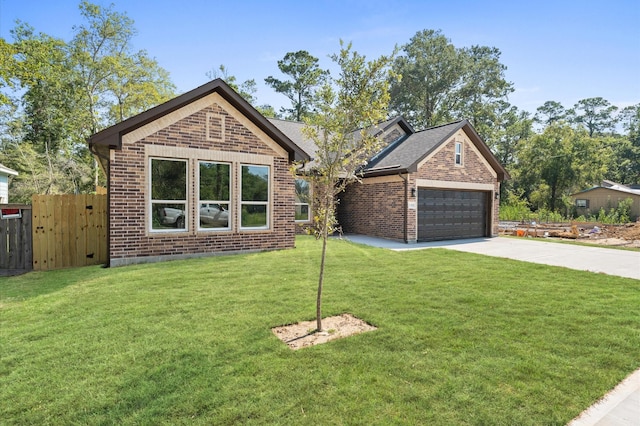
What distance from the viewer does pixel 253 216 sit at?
34.1 feet

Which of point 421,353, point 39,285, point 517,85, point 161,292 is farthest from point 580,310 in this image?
point 517,85

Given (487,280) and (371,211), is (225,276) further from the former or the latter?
(371,211)

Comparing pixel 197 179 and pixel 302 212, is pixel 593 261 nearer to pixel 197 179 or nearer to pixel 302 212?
pixel 302 212

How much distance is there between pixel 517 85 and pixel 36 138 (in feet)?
162

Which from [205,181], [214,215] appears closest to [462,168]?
[214,215]

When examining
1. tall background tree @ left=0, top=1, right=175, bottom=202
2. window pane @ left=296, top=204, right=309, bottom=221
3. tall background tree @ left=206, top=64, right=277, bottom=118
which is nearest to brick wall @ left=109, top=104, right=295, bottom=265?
window pane @ left=296, top=204, right=309, bottom=221

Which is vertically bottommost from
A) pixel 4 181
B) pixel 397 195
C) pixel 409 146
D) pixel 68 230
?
pixel 68 230

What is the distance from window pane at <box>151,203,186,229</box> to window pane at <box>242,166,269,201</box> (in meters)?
1.83

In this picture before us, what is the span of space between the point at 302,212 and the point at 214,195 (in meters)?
5.95

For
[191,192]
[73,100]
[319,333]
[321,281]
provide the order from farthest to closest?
[73,100]
[191,192]
[321,281]
[319,333]

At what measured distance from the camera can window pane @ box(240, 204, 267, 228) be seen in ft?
33.6

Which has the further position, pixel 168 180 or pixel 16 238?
pixel 168 180

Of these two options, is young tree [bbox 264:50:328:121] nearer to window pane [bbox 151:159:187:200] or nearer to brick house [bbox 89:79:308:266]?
brick house [bbox 89:79:308:266]

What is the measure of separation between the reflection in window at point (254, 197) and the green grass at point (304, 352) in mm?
3479
